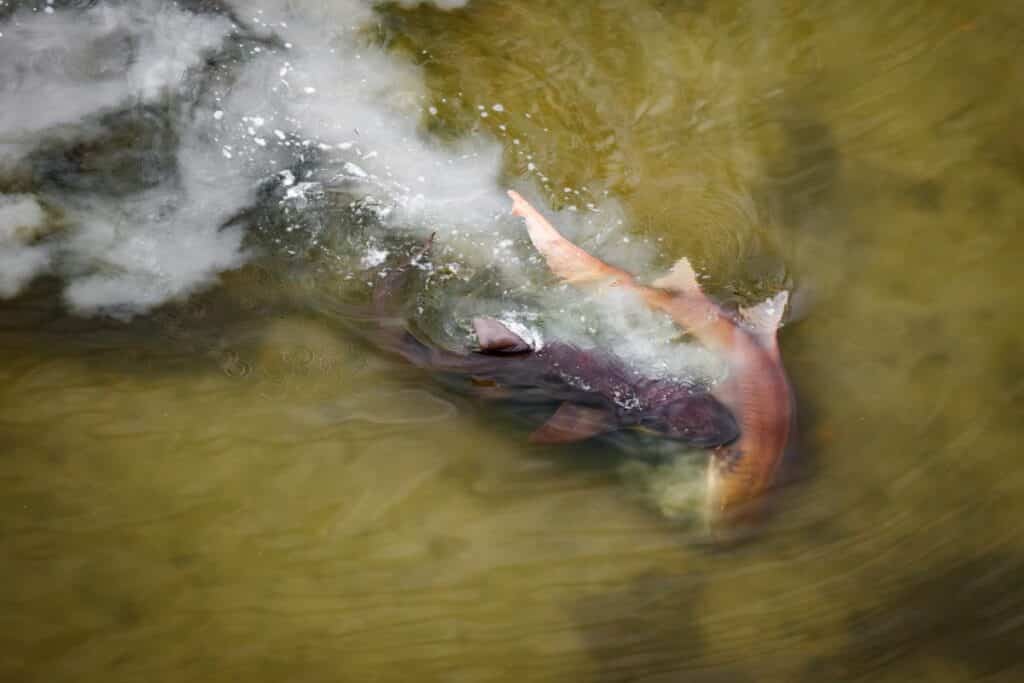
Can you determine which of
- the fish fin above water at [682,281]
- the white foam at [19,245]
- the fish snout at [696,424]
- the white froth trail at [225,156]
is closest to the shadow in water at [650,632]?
the fish snout at [696,424]

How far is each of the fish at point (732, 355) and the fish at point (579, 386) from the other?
2.0 inches

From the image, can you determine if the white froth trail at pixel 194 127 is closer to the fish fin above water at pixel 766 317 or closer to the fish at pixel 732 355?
the fish at pixel 732 355

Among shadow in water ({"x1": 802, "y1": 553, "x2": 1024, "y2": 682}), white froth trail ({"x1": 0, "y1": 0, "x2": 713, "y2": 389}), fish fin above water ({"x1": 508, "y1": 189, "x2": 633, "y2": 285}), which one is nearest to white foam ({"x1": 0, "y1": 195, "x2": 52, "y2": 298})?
white froth trail ({"x1": 0, "y1": 0, "x2": 713, "y2": 389})

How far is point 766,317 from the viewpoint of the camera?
2186 mm

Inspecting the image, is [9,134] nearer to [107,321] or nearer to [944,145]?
[107,321]

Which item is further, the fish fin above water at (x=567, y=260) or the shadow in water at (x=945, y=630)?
the fish fin above water at (x=567, y=260)

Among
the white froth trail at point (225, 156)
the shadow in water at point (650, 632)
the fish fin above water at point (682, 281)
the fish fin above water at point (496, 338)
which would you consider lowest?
the shadow in water at point (650, 632)

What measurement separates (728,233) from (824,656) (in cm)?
99

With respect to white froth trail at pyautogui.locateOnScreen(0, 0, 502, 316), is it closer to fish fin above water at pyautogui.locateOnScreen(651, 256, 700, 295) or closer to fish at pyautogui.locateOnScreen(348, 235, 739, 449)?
fish at pyautogui.locateOnScreen(348, 235, 739, 449)

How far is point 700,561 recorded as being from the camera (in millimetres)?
2062

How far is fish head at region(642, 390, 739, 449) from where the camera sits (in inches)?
83.4

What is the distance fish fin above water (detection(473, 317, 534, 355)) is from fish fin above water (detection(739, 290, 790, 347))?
0.52 m

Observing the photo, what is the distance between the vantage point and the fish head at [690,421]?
2119 millimetres

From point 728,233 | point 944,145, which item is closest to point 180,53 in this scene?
point 728,233
